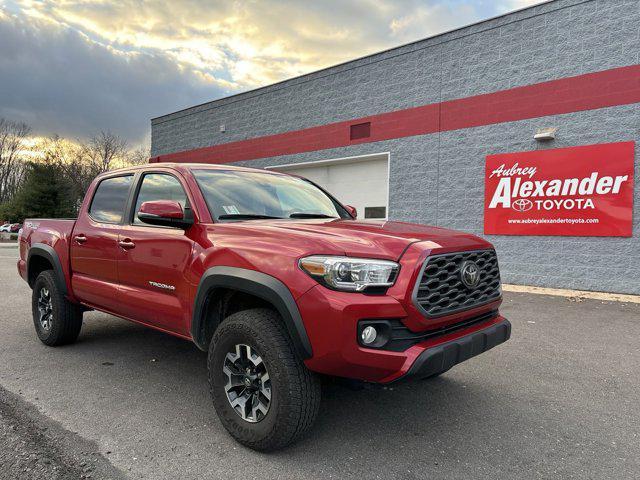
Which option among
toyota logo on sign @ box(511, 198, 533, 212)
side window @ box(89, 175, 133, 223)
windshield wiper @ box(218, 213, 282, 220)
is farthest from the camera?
toyota logo on sign @ box(511, 198, 533, 212)

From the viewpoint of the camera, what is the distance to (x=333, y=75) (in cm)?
1304

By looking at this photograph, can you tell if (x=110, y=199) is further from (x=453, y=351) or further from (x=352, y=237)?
(x=453, y=351)

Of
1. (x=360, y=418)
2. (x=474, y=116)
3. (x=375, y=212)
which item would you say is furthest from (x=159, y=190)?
(x=375, y=212)

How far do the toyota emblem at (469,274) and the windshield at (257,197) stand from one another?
1397 mm

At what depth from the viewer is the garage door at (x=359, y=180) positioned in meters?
12.3

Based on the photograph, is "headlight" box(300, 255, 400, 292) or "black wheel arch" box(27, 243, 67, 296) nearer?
"headlight" box(300, 255, 400, 292)

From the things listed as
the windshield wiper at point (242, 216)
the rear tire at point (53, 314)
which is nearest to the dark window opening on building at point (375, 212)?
the rear tire at point (53, 314)

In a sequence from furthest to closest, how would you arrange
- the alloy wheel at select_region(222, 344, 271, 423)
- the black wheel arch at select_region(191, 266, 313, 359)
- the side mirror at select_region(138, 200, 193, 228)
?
the side mirror at select_region(138, 200, 193, 228)
the alloy wheel at select_region(222, 344, 271, 423)
the black wheel arch at select_region(191, 266, 313, 359)

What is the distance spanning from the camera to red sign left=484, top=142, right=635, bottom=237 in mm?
8430

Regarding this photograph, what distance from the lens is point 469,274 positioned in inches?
110

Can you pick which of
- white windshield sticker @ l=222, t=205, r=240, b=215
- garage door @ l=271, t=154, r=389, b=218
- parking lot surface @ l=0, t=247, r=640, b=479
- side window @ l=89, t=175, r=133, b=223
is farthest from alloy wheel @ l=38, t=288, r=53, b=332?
garage door @ l=271, t=154, r=389, b=218

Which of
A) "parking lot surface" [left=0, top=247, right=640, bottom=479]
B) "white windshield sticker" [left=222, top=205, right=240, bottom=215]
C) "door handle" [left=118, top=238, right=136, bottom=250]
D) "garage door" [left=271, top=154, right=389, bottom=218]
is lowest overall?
"parking lot surface" [left=0, top=247, right=640, bottom=479]

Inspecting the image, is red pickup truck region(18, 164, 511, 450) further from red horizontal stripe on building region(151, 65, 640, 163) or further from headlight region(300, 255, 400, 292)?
red horizontal stripe on building region(151, 65, 640, 163)

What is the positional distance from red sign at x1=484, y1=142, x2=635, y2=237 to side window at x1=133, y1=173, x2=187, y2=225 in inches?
317
